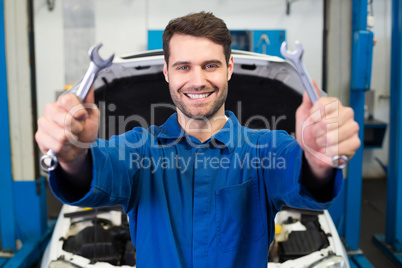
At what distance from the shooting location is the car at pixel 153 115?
143cm

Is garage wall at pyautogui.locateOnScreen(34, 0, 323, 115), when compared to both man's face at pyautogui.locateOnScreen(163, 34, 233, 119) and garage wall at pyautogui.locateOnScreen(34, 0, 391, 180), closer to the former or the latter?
garage wall at pyautogui.locateOnScreen(34, 0, 391, 180)

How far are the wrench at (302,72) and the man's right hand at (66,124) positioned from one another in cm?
29

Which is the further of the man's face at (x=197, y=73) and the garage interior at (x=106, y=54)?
the garage interior at (x=106, y=54)

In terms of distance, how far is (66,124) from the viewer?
0.54 m

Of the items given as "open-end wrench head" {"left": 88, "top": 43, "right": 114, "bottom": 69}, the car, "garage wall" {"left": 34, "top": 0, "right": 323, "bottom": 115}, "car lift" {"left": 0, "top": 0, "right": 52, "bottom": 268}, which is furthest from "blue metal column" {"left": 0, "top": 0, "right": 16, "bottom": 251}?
"open-end wrench head" {"left": 88, "top": 43, "right": 114, "bottom": 69}

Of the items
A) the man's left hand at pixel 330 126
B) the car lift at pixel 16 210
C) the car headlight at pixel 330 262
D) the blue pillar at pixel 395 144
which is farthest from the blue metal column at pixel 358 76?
the car lift at pixel 16 210

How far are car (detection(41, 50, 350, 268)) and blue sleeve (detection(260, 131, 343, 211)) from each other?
66 centimetres

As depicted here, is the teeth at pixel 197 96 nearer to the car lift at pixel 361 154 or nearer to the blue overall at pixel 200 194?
the blue overall at pixel 200 194

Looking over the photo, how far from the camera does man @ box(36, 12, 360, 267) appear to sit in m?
0.71

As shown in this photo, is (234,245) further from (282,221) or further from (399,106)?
(399,106)

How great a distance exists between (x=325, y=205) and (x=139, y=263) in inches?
16.6

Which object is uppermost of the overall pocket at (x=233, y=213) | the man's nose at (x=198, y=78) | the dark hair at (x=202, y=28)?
the dark hair at (x=202, y=28)

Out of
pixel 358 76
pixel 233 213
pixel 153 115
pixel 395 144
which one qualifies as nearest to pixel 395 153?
pixel 395 144

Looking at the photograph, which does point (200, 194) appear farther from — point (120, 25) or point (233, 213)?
point (120, 25)
